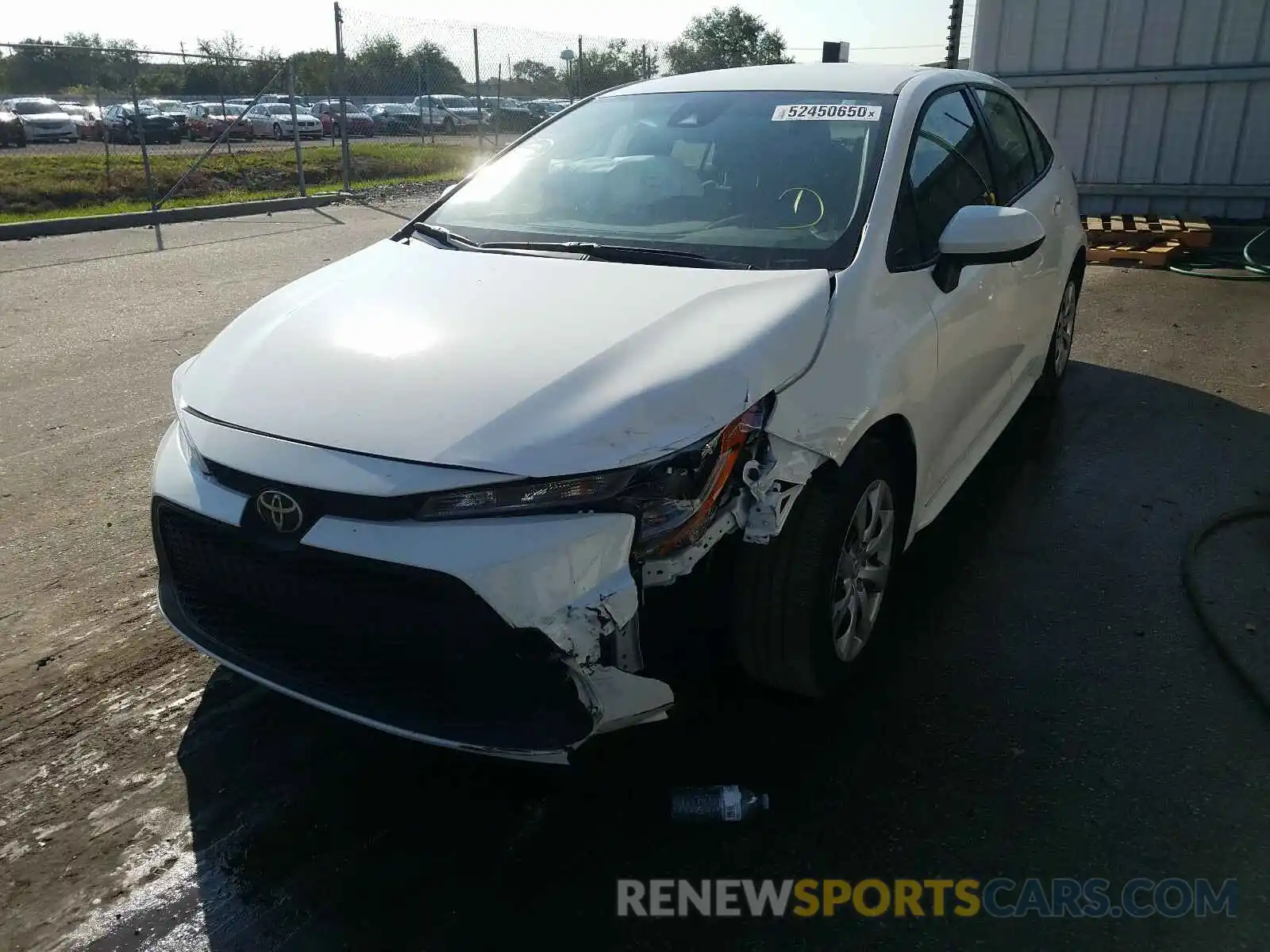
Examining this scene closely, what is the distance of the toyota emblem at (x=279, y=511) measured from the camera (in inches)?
81.5

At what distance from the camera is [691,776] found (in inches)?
97.1

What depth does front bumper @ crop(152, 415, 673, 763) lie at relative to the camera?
1.94 meters

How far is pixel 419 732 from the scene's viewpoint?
2.05 metres

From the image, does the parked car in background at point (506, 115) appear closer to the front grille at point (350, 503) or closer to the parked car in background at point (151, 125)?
the parked car in background at point (151, 125)

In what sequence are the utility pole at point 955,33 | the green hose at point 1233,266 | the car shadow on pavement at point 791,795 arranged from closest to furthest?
the car shadow on pavement at point 791,795 < the green hose at point 1233,266 < the utility pole at point 955,33

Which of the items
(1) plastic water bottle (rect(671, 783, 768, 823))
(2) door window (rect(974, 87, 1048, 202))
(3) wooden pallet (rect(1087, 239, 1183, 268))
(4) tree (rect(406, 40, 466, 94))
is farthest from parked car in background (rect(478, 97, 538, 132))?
(1) plastic water bottle (rect(671, 783, 768, 823))

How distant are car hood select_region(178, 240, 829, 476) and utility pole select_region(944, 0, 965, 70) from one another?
1202 centimetres

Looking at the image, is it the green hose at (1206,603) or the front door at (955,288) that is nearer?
the green hose at (1206,603)

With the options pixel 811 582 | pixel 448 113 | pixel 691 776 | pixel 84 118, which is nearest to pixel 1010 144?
pixel 811 582

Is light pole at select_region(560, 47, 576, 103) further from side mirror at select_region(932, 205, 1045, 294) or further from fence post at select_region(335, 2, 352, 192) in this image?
side mirror at select_region(932, 205, 1045, 294)

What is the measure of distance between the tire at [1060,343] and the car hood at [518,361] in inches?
111

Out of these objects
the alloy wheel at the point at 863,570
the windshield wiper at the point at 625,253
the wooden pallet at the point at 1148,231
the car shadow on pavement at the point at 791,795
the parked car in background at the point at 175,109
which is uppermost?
the parked car in background at the point at 175,109

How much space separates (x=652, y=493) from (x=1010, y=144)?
3016 mm
